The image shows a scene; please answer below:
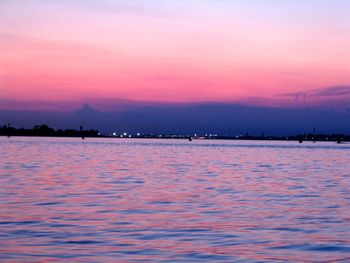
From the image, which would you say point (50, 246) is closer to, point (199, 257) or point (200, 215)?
point (199, 257)

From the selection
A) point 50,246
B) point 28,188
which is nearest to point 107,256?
point 50,246

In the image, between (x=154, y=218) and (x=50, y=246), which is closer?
(x=50, y=246)

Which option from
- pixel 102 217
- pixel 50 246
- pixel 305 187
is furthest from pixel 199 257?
pixel 305 187

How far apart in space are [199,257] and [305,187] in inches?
831

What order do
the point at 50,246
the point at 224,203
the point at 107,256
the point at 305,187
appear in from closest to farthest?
1. the point at 107,256
2. the point at 50,246
3. the point at 224,203
4. the point at 305,187

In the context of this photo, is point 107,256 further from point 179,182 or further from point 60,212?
point 179,182

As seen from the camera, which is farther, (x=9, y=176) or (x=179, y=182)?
(x=9, y=176)

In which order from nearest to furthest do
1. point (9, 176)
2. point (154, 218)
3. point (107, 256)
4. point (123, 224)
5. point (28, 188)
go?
point (107, 256), point (123, 224), point (154, 218), point (28, 188), point (9, 176)

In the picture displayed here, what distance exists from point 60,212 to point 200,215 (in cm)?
484

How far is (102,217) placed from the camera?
2083 cm

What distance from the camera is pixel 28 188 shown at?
30.8 meters

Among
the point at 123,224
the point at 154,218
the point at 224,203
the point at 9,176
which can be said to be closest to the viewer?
the point at 123,224

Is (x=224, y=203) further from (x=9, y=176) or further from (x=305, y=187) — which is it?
(x=9, y=176)

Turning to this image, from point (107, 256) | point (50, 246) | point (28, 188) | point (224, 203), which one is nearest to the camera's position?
point (107, 256)
